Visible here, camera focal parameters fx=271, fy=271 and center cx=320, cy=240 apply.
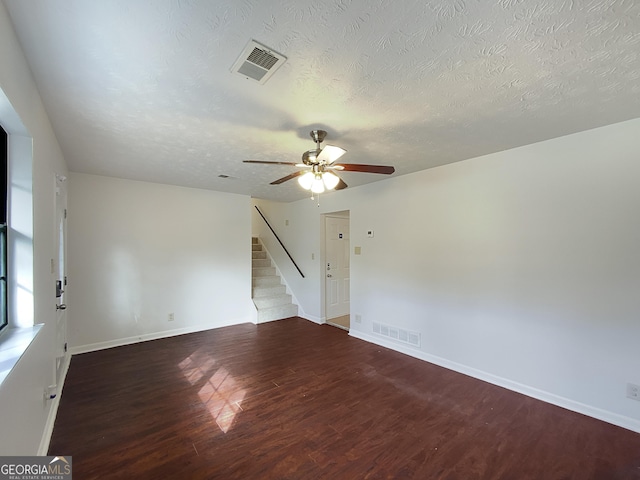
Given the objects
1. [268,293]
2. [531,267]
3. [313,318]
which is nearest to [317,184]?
[531,267]

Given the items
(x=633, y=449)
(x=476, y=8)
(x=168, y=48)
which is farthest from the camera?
(x=633, y=449)

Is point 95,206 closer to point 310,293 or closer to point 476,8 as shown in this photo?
point 310,293

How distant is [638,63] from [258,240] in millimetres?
6827

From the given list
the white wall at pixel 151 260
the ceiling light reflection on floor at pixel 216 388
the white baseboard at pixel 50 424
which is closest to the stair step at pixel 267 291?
the white wall at pixel 151 260

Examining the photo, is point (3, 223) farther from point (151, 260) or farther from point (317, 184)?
point (151, 260)

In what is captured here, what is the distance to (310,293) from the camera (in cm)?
567

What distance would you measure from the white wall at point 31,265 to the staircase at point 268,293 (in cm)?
348

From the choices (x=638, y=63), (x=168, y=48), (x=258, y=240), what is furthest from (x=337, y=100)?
(x=258, y=240)

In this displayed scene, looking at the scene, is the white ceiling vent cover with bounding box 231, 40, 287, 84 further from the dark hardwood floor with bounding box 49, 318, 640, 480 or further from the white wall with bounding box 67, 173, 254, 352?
the white wall with bounding box 67, 173, 254, 352

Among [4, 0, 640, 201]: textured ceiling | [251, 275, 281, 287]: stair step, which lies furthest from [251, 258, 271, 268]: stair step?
[4, 0, 640, 201]: textured ceiling

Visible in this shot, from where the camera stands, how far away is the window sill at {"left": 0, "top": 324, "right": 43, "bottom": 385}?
4.05ft

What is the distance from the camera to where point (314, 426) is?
231 centimetres

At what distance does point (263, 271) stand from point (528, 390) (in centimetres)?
514

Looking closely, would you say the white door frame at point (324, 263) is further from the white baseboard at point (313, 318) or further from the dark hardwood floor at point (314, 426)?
the dark hardwood floor at point (314, 426)
